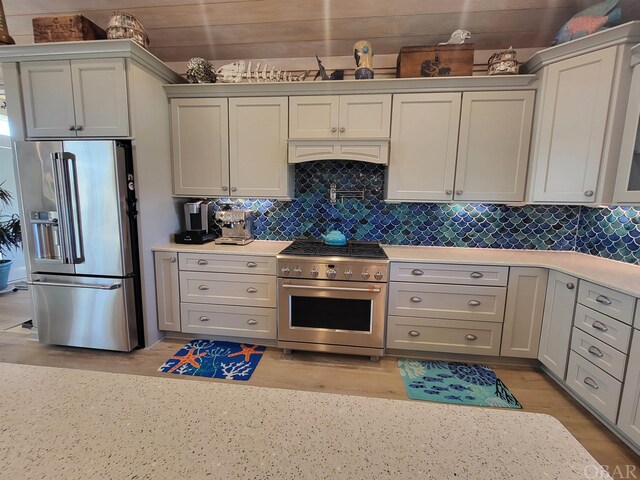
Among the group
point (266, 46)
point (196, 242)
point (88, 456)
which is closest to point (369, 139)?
point (266, 46)

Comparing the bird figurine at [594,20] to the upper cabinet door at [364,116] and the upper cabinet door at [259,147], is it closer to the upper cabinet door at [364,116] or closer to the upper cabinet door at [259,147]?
the upper cabinet door at [364,116]

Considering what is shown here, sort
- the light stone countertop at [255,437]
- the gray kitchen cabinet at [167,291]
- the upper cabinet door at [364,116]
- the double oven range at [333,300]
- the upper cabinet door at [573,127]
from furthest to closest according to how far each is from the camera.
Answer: the gray kitchen cabinet at [167,291] → the upper cabinet door at [364,116] → the double oven range at [333,300] → the upper cabinet door at [573,127] → the light stone countertop at [255,437]

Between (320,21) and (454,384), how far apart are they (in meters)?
3.14

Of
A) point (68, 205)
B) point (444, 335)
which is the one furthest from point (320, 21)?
point (444, 335)

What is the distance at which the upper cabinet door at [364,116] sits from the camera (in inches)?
98.3

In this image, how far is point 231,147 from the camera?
272cm

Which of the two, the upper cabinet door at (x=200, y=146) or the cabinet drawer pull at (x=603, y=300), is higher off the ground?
the upper cabinet door at (x=200, y=146)

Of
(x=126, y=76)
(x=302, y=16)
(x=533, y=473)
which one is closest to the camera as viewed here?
(x=533, y=473)

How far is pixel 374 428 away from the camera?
1.87 feet

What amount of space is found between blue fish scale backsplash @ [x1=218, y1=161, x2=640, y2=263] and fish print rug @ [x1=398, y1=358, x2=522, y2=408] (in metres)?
1.10

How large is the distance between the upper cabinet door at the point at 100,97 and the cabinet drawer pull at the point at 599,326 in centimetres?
358

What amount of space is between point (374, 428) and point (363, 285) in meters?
1.82

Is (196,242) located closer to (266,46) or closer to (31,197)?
(31,197)

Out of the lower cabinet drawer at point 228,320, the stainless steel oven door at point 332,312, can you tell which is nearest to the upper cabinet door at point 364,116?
the stainless steel oven door at point 332,312
